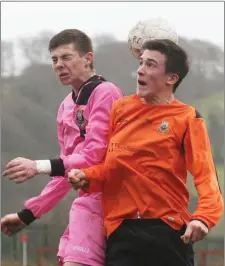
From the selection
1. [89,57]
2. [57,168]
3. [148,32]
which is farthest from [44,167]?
[148,32]

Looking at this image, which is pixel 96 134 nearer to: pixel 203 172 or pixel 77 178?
pixel 77 178

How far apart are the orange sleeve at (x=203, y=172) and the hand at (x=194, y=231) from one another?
42 millimetres

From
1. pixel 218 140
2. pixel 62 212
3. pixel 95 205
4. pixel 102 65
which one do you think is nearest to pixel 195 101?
pixel 218 140

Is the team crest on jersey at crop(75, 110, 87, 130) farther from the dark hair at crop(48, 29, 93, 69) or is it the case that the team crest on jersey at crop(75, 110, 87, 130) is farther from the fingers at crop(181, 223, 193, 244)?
the fingers at crop(181, 223, 193, 244)

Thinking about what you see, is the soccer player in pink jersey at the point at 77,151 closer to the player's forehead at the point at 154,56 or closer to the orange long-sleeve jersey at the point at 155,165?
the orange long-sleeve jersey at the point at 155,165

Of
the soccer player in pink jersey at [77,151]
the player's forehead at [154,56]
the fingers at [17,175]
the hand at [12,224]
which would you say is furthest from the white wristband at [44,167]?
the player's forehead at [154,56]

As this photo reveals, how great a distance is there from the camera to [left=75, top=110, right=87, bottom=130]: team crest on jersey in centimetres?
489

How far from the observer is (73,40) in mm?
5062

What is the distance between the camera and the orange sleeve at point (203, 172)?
4301 millimetres

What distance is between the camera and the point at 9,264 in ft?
42.9

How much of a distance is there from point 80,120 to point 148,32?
61 cm

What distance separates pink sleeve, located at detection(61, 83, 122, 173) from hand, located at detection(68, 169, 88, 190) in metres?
0.15

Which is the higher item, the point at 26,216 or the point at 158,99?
the point at 158,99

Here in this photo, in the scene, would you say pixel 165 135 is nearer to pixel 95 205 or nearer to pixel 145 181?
pixel 145 181
